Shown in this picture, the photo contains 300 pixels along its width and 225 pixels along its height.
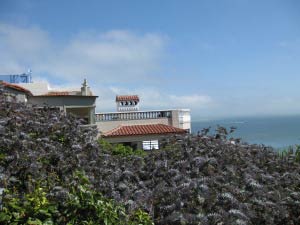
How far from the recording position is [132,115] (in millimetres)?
24859

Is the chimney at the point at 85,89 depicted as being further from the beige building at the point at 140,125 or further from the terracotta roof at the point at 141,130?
the terracotta roof at the point at 141,130

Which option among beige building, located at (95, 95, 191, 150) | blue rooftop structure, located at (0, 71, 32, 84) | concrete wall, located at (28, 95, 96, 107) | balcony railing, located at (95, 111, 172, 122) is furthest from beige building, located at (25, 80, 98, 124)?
blue rooftop structure, located at (0, 71, 32, 84)

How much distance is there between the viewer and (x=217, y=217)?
12.2 ft

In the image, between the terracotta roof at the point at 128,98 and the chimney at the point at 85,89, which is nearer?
the chimney at the point at 85,89

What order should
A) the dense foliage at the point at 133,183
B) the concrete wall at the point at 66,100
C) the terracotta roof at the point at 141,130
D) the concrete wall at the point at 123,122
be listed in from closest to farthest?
the dense foliage at the point at 133,183, the concrete wall at the point at 66,100, the terracotta roof at the point at 141,130, the concrete wall at the point at 123,122

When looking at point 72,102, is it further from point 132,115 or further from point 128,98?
point 128,98

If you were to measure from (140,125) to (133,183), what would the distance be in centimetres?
1971

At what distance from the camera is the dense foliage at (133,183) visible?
3.64 m

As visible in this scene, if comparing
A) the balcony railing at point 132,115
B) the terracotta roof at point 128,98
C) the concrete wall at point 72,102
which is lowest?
the balcony railing at point 132,115

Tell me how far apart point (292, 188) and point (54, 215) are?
2977 mm

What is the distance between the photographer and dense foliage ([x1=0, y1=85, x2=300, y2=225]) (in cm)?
364

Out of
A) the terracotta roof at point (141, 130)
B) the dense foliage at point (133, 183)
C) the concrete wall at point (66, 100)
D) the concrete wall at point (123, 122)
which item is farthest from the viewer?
the concrete wall at point (123, 122)

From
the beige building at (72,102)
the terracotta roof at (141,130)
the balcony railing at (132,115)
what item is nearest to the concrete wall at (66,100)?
the beige building at (72,102)

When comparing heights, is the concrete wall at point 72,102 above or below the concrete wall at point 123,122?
above
